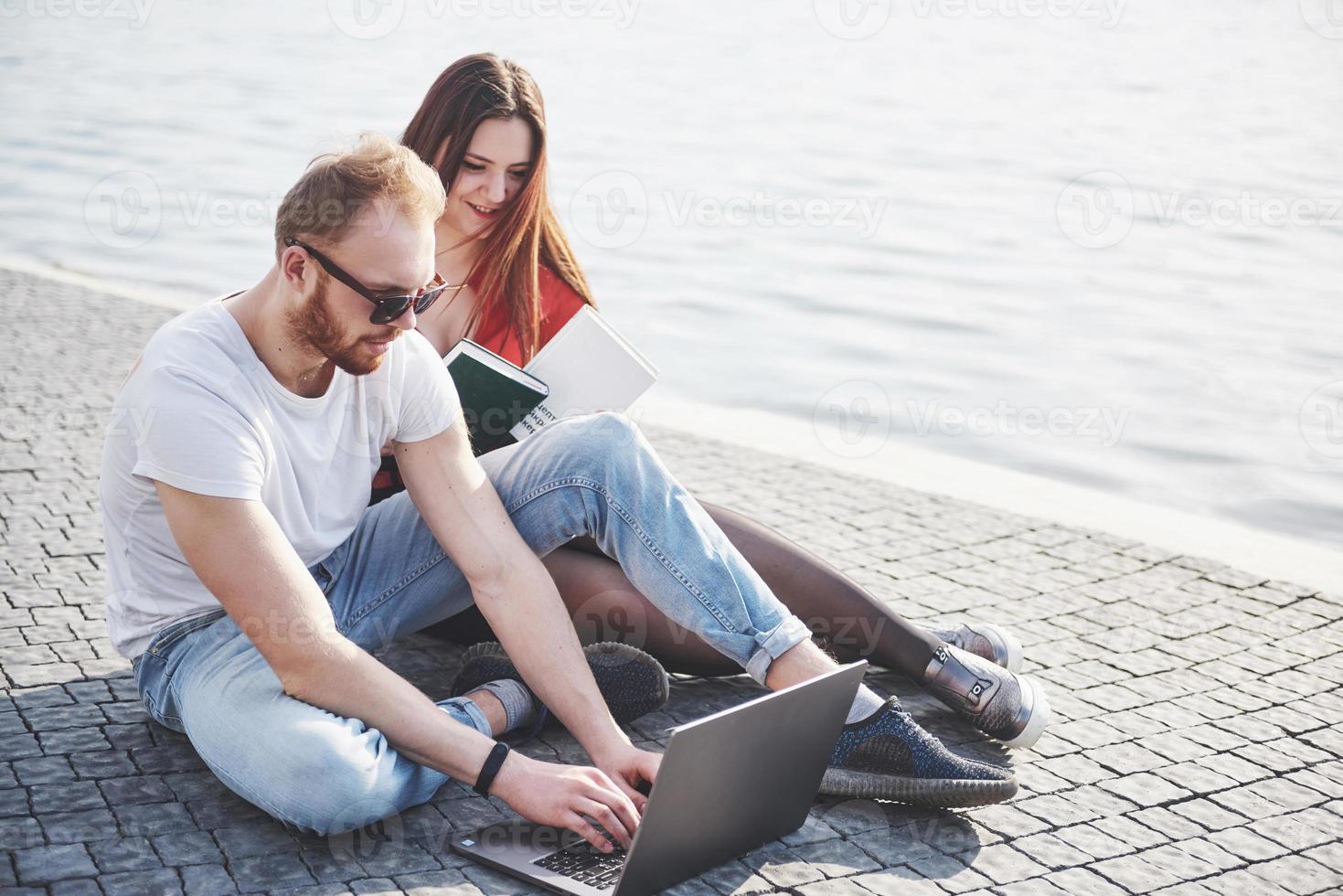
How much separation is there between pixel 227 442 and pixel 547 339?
4.87ft

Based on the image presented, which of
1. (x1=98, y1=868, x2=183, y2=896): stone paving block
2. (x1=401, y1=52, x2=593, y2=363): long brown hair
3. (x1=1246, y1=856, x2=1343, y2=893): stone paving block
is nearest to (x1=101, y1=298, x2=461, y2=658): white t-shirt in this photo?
(x1=98, y1=868, x2=183, y2=896): stone paving block

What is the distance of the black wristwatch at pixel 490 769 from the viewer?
2779 mm

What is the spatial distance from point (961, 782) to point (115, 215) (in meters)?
10.5

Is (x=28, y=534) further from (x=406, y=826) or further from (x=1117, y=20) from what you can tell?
(x=1117, y=20)

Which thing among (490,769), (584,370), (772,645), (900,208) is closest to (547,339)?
(584,370)

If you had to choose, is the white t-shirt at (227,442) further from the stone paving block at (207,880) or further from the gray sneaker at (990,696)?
the gray sneaker at (990,696)

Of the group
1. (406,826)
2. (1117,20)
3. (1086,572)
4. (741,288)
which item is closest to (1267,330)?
(741,288)

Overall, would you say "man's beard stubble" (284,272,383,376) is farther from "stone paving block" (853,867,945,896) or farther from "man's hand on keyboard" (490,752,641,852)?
"stone paving block" (853,867,945,896)

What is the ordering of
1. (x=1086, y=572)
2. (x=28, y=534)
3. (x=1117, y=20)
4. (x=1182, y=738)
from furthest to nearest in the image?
(x=1117, y=20), (x=1086, y=572), (x=28, y=534), (x=1182, y=738)

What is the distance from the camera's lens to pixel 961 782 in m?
3.04

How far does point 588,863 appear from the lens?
2.77 m

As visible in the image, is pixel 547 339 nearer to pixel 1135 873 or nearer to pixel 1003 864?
pixel 1003 864

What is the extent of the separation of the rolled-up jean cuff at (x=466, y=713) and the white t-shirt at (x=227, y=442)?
1.45 ft

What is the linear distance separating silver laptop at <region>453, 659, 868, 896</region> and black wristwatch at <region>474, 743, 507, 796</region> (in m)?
0.14
